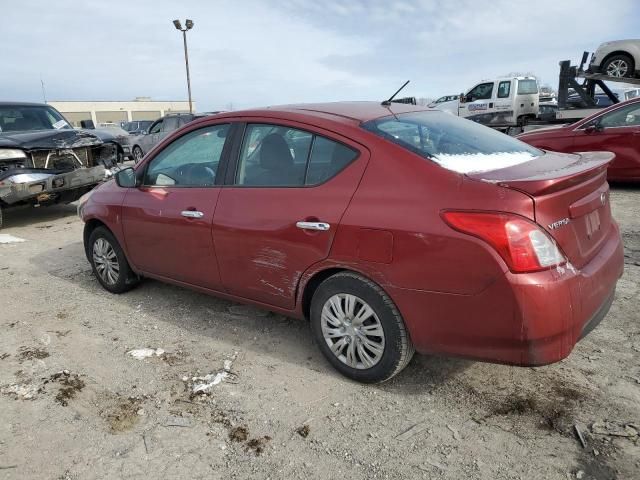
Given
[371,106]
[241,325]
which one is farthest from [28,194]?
[371,106]

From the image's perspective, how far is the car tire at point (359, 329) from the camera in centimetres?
265

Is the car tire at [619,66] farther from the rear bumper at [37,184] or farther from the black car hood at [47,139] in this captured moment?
the rear bumper at [37,184]

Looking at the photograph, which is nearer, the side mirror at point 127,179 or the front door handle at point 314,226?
the front door handle at point 314,226

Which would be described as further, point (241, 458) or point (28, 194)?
point (28, 194)

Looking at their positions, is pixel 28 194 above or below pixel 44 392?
above

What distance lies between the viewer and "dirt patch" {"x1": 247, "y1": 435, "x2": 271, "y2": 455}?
2406mm

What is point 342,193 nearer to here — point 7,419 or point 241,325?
point 241,325

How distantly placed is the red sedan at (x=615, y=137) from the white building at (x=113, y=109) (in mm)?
72059

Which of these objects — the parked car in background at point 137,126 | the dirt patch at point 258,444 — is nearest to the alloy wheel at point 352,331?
the dirt patch at point 258,444

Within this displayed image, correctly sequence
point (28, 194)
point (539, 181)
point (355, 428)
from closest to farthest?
point (539, 181) < point (355, 428) < point (28, 194)

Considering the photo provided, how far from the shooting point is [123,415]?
8.94 ft

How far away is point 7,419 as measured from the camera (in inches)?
107

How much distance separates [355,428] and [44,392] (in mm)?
1907

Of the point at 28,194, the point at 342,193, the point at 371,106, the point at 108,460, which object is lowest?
the point at 108,460
